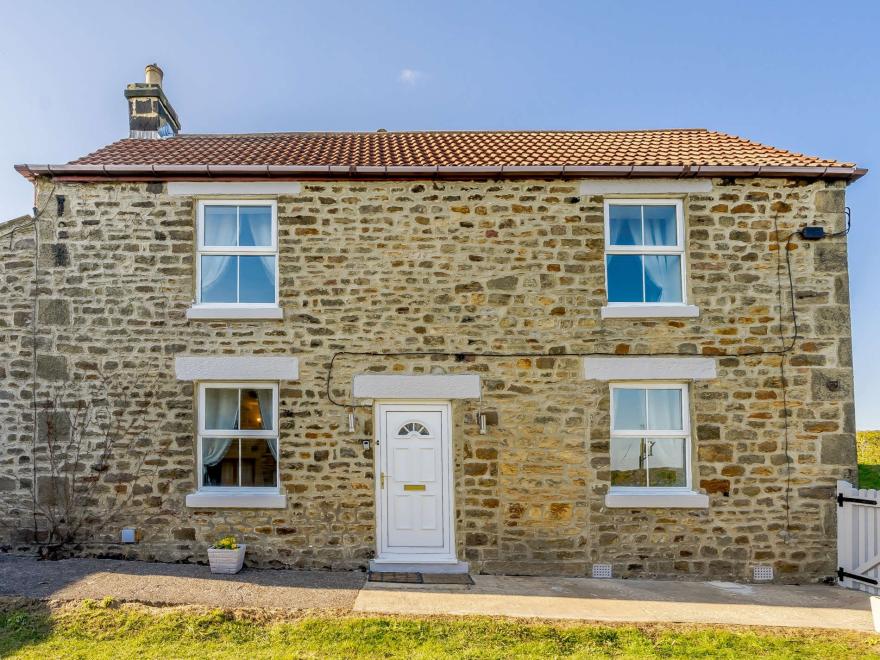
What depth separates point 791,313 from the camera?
838 cm

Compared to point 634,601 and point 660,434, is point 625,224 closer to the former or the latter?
point 660,434

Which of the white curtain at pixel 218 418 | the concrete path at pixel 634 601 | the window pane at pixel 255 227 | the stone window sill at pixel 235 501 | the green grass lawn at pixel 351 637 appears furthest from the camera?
the window pane at pixel 255 227

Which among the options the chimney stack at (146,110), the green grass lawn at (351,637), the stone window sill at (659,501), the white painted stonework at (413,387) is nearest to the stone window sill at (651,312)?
the white painted stonework at (413,387)

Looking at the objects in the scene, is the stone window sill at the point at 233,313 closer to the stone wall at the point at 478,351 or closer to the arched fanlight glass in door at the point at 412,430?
the stone wall at the point at 478,351

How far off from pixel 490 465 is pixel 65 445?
18.2 ft

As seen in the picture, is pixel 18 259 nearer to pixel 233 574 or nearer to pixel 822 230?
pixel 233 574

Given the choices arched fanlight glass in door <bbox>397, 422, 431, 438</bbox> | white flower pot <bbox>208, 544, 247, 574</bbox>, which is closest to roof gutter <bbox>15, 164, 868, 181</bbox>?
arched fanlight glass in door <bbox>397, 422, 431, 438</bbox>

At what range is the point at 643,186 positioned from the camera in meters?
8.52

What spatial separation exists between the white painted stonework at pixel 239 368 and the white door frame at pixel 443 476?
1255 mm

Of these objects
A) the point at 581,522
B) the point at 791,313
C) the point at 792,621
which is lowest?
the point at 792,621

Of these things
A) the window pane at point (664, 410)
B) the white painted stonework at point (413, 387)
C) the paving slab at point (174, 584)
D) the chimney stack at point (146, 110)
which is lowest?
the paving slab at point (174, 584)

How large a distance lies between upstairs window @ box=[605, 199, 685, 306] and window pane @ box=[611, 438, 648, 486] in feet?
6.20

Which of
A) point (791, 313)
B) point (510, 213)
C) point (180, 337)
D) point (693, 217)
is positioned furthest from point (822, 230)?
point (180, 337)

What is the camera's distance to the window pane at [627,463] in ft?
27.4
